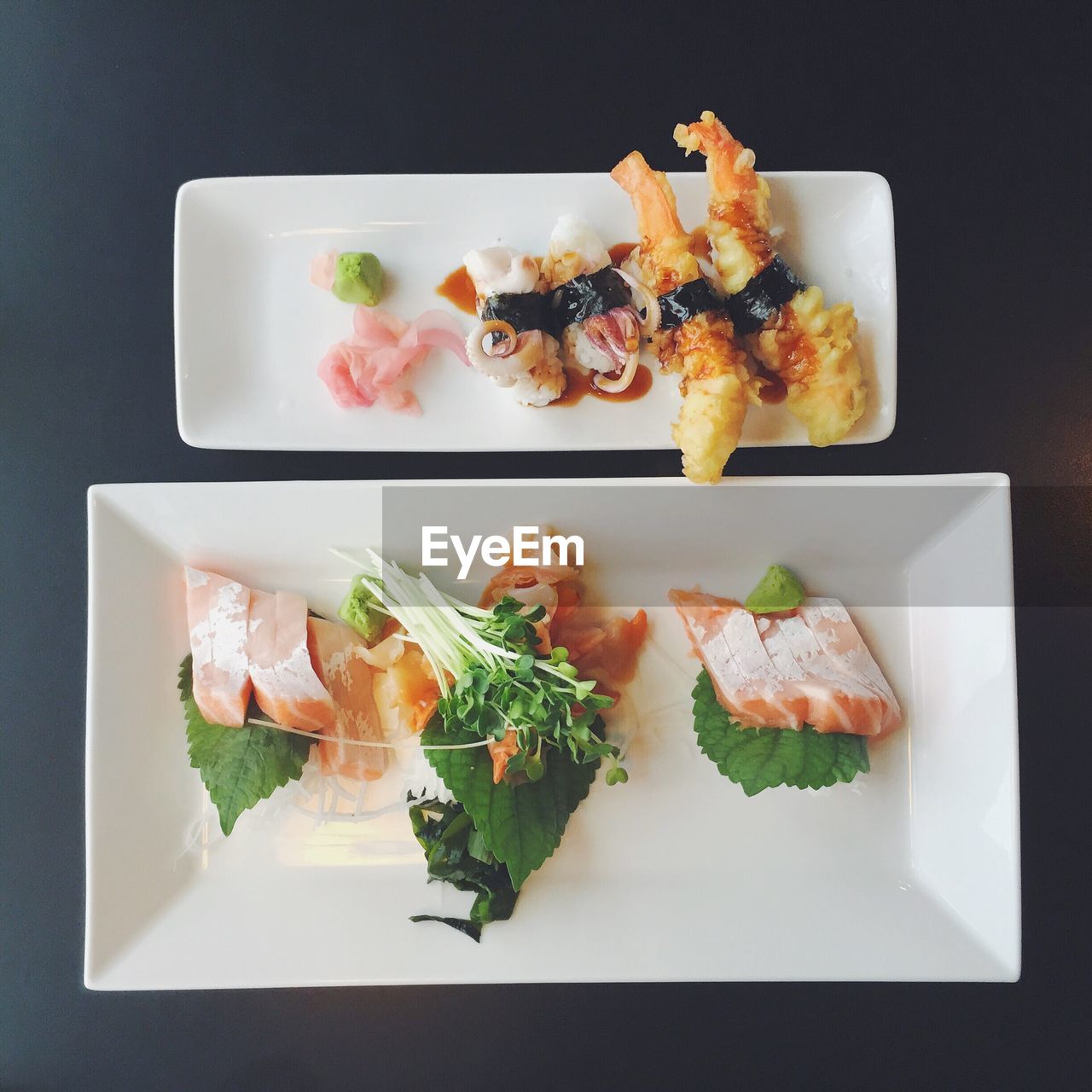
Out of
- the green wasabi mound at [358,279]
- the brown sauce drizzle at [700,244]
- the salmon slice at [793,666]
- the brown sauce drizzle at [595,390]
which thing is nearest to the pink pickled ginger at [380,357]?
the green wasabi mound at [358,279]

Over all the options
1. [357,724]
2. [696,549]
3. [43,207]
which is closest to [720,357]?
[696,549]

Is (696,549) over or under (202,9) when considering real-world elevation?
under

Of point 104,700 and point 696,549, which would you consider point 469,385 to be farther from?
point 104,700

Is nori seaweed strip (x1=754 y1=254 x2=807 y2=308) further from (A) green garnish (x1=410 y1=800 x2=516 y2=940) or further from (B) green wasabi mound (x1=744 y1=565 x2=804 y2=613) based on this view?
(A) green garnish (x1=410 y1=800 x2=516 y2=940)

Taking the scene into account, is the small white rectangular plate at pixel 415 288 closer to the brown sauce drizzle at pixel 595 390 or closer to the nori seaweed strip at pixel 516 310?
the brown sauce drizzle at pixel 595 390

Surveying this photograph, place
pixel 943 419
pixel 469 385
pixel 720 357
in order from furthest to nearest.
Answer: pixel 943 419, pixel 469 385, pixel 720 357

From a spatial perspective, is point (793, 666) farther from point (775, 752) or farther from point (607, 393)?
point (607, 393)

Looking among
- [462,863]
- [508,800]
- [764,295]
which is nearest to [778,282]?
[764,295]
